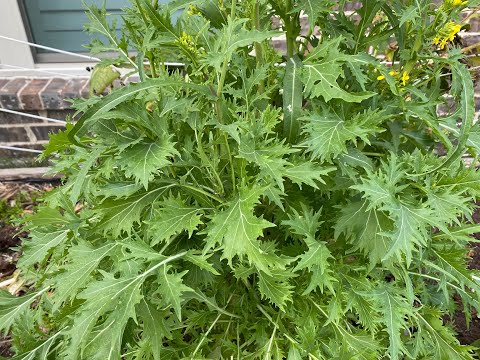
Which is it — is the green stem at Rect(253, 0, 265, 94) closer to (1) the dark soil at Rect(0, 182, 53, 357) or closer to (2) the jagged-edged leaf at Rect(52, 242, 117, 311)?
(2) the jagged-edged leaf at Rect(52, 242, 117, 311)

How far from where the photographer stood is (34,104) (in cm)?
233

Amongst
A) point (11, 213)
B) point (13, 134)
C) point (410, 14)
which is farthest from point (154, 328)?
point (13, 134)

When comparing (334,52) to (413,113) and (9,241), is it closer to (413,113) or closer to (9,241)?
(413,113)

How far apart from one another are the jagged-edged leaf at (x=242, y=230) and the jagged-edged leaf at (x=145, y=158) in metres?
0.14

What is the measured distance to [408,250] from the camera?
791mm

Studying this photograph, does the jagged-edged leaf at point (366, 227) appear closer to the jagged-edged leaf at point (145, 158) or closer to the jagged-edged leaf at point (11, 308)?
the jagged-edged leaf at point (145, 158)

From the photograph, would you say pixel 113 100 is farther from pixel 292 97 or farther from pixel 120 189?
pixel 292 97

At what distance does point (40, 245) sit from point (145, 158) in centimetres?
47

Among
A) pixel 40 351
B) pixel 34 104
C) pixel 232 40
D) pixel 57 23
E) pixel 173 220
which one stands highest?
pixel 232 40

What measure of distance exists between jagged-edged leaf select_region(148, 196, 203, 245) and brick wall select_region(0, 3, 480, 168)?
1548 mm

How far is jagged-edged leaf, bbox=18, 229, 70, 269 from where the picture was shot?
110cm

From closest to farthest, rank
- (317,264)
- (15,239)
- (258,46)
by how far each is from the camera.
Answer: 1. (317,264)
2. (258,46)
3. (15,239)

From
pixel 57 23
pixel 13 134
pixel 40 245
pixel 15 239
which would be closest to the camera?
pixel 40 245

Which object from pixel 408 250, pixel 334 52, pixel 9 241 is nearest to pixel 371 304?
pixel 408 250
